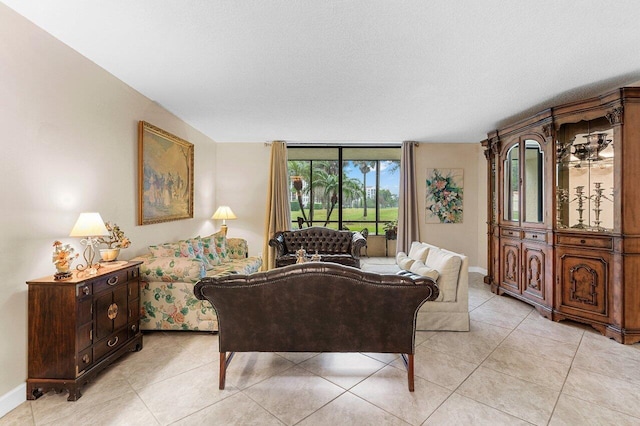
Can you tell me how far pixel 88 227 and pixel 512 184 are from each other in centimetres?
525

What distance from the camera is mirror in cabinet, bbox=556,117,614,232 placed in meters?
3.15

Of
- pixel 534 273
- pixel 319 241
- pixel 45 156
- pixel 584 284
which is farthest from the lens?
pixel 319 241

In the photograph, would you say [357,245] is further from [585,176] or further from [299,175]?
[585,176]

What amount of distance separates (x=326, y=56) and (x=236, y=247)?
344 centimetres

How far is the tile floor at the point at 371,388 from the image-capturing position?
1.85 metres

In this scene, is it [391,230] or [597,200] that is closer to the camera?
[597,200]

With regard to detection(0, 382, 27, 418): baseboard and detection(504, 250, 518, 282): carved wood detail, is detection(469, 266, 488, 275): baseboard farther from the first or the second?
detection(0, 382, 27, 418): baseboard

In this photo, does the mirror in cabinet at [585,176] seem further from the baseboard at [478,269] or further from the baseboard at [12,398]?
the baseboard at [12,398]

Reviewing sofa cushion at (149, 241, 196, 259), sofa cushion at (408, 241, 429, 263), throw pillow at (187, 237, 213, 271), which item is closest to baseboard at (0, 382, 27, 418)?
sofa cushion at (149, 241, 196, 259)

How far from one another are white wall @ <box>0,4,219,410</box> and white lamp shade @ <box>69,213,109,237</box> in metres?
0.22

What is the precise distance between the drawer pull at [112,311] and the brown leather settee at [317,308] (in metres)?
0.95

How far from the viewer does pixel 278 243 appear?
16.9 feet

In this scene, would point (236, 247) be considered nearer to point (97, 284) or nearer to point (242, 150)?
point (242, 150)

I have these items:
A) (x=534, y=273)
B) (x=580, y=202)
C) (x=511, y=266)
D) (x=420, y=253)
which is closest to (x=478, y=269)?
(x=511, y=266)
